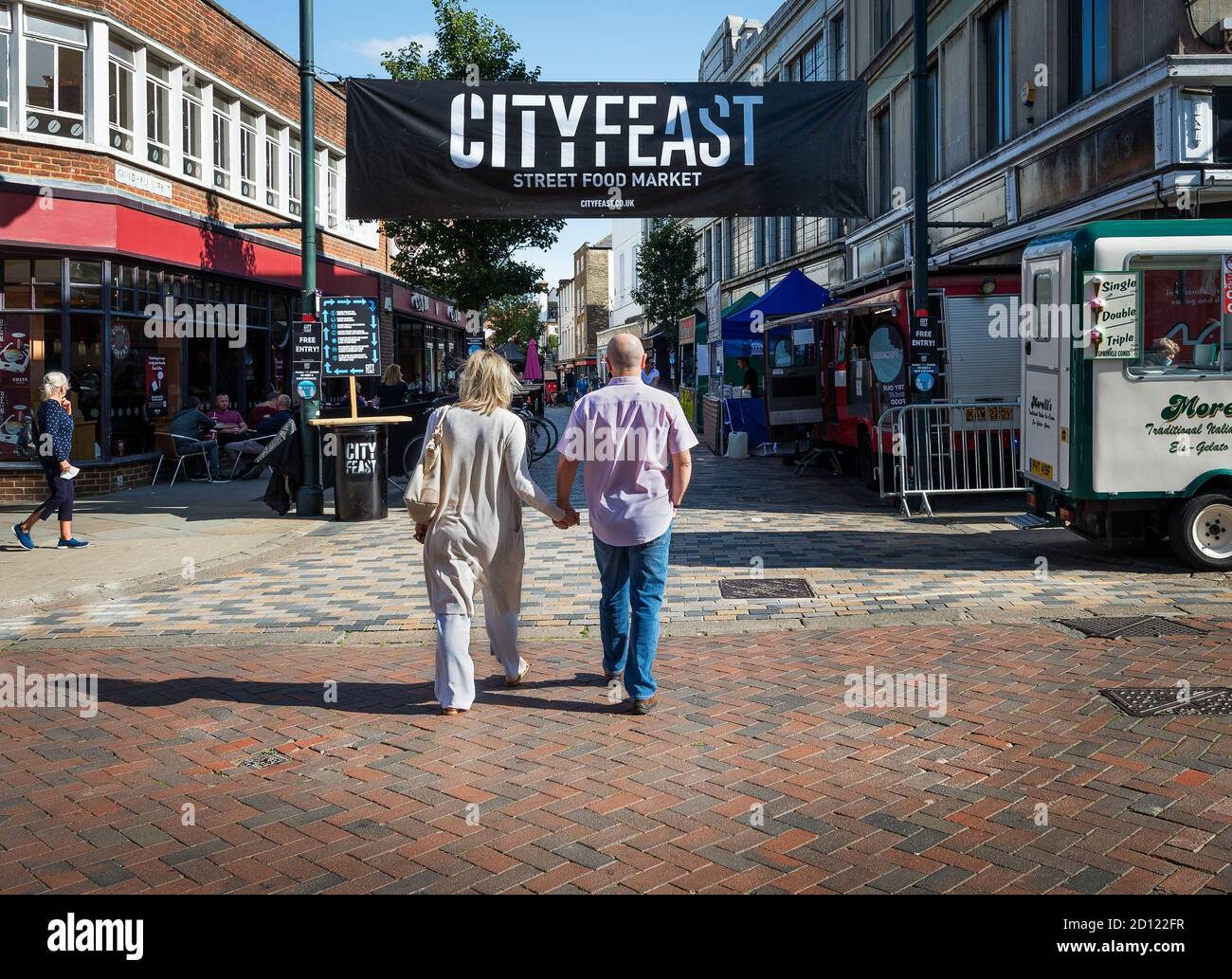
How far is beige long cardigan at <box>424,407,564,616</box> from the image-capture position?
5961 millimetres

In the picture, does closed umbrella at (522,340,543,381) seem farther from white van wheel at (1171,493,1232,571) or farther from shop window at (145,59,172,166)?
white van wheel at (1171,493,1232,571)

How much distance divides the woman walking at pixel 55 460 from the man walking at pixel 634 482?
7271 mm

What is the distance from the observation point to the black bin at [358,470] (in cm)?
1343

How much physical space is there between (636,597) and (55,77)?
1405cm

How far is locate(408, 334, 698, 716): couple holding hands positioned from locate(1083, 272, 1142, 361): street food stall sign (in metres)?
5.00

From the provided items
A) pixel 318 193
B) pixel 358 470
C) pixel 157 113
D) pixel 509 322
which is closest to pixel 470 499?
pixel 358 470

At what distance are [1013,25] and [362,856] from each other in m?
19.8

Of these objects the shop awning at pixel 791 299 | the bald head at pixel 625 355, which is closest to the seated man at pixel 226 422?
the shop awning at pixel 791 299

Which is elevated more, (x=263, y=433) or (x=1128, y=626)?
(x=263, y=433)

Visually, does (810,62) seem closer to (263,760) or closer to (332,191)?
(332,191)

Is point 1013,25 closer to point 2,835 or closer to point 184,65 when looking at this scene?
point 184,65

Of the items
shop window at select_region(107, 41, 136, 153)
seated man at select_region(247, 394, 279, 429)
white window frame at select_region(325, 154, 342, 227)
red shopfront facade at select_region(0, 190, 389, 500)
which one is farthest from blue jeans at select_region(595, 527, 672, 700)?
white window frame at select_region(325, 154, 342, 227)

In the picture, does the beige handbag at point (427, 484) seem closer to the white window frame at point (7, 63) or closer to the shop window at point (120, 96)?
the white window frame at point (7, 63)

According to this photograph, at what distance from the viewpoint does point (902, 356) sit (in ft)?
50.3
